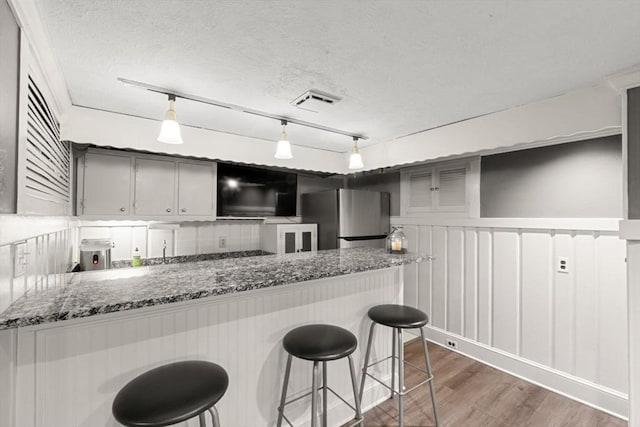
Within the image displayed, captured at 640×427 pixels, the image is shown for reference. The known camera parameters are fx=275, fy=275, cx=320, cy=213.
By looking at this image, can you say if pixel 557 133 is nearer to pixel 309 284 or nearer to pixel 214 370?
pixel 309 284

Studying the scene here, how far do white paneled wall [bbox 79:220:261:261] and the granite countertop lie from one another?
1599 millimetres

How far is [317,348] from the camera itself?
53.8 inches

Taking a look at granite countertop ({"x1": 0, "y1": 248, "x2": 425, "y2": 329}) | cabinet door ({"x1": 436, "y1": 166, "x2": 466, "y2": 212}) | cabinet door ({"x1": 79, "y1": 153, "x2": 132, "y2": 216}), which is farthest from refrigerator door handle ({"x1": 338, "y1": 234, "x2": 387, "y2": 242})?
cabinet door ({"x1": 79, "y1": 153, "x2": 132, "y2": 216})

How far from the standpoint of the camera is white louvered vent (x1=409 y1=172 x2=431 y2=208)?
3.34 metres

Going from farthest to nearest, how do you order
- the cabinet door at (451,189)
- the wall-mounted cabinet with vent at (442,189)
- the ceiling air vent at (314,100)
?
the cabinet door at (451,189)
the wall-mounted cabinet with vent at (442,189)
the ceiling air vent at (314,100)

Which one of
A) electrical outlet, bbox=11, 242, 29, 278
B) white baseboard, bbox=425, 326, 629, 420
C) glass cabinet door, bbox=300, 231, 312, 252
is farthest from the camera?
glass cabinet door, bbox=300, 231, 312, 252

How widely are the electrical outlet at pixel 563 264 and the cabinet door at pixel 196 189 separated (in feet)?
11.0

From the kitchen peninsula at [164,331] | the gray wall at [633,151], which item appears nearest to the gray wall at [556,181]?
the gray wall at [633,151]

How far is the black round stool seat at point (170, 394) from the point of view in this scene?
34.5 inches

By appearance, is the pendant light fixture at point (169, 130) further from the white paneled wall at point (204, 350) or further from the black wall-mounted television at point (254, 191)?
the black wall-mounted television at point (254, 191)

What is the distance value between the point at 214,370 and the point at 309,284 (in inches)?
28.6

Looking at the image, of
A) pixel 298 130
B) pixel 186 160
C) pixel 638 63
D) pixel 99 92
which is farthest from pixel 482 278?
pixel 99 92

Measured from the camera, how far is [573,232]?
224cm

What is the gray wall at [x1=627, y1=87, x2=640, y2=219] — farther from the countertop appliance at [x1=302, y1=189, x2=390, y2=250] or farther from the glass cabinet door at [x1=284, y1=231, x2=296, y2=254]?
the glass cabinet door at [x1=284, y1=231, x2=296, y2=254]
